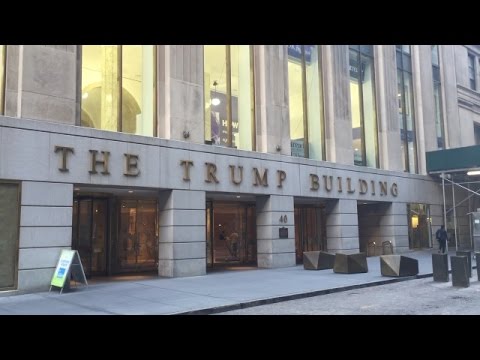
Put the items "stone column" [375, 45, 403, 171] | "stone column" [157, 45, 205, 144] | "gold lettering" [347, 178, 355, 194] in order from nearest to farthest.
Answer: "stone column" [157, 45, 205, 144] → "gold lettering" [347, 178, 355, 194] → "stone column" [375, 45, 403, 171]

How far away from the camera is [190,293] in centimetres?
1236

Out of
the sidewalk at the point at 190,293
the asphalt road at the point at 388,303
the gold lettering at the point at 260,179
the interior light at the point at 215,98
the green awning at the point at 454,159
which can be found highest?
the interior light at the point at 215,98

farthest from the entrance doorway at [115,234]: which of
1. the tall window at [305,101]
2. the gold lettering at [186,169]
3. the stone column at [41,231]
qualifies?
the tall window at [305,101]

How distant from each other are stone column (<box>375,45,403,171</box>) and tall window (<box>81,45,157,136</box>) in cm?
1503

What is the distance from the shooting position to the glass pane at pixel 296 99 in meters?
22.6

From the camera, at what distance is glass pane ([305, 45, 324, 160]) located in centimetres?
2362

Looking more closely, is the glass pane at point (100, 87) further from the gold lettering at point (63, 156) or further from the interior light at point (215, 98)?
the interior light at point (215, 98)

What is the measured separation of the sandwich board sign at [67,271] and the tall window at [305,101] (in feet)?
39.4

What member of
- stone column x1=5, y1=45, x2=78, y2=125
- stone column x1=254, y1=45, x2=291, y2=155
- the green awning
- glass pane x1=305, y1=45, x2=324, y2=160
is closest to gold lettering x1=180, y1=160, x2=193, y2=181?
stone column x1=5, y1=45, x2=78, y2=125

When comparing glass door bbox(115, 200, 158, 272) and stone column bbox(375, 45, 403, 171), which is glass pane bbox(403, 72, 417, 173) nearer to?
stone column bbox(375, 45, 403, 171)

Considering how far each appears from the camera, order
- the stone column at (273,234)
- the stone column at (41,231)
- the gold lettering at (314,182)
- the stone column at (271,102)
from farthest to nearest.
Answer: the gold lettering at (314,182) < the stone column at (271,102) < the stone column at (273,234) < the stone column at (41,231)

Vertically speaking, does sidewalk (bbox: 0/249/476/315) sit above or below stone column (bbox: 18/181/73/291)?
below

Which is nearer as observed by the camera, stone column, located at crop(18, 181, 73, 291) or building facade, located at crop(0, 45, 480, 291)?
stone column, located at crop(18, 181, 73, 291)
